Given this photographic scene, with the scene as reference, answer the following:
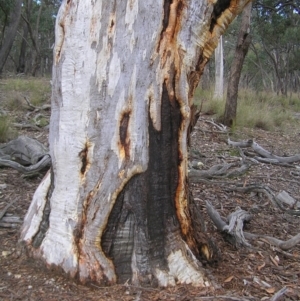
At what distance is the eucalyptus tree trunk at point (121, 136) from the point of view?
7.22ft

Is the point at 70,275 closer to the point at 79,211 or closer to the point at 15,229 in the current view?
the point at 79,211

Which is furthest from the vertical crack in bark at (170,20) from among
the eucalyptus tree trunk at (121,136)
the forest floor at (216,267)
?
the forest floor at (216,267)

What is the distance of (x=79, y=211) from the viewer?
225cm

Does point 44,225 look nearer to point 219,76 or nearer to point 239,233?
point 239,233

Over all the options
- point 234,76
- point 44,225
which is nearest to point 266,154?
point 234,76

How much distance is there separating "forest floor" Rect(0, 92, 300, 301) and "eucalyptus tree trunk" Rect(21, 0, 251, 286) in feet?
0.26

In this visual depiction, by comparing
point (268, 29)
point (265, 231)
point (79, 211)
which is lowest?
point (265, 231)

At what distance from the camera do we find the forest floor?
2171 mm

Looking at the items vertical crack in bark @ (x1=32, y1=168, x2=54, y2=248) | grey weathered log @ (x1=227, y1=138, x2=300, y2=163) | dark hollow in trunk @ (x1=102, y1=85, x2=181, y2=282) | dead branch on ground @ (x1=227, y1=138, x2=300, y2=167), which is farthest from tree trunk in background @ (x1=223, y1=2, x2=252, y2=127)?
vertical crack in bark @ (x1=32, y1=168, x2=54, y2=248)

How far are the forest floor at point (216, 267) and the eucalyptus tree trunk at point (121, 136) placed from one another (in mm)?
79

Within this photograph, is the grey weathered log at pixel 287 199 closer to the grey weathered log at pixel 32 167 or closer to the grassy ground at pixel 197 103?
the grey weathered log at pixel 32 167

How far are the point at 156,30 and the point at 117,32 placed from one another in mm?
187

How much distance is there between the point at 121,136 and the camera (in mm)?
2219

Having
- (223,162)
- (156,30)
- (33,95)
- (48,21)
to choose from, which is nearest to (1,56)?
(33,95)
